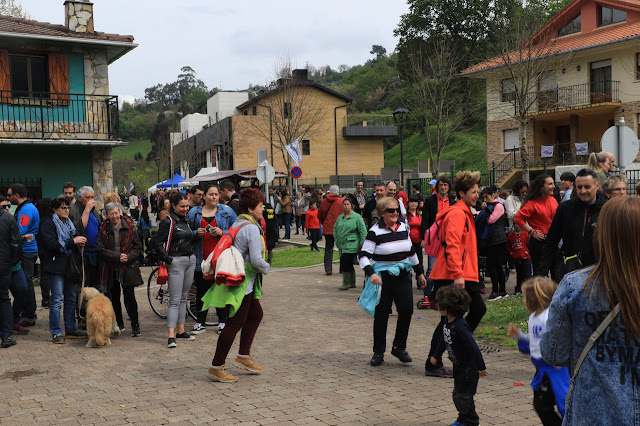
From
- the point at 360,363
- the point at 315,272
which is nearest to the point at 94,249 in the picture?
the point at 360,363

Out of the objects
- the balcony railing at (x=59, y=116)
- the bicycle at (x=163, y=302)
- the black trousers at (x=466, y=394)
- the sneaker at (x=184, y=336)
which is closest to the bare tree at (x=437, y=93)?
the balcony railing at (x=59, y=116)

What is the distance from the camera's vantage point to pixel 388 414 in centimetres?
543

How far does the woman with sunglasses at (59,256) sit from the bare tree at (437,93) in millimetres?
27482

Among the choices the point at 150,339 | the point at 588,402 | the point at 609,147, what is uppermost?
the point at 609,147

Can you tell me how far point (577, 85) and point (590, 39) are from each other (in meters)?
2.52

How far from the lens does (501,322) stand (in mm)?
8805

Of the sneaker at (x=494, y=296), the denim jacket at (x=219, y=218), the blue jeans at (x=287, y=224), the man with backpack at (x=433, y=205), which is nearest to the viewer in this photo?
the denim jacket at (x=219, y=218)

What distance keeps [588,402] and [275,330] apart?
6.87 meters

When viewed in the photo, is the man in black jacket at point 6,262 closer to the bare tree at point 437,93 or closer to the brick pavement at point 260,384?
the brick pavement at point 260,384

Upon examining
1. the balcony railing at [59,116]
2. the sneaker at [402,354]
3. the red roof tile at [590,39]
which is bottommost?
the sneaker at [402,354]

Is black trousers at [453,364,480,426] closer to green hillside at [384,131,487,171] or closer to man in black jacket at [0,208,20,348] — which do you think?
man in black jacket at [0,208,20,348]

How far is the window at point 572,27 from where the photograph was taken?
37.5 meters

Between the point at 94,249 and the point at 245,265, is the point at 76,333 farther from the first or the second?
the point at 245,265

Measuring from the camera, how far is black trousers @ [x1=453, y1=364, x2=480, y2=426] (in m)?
4.95
